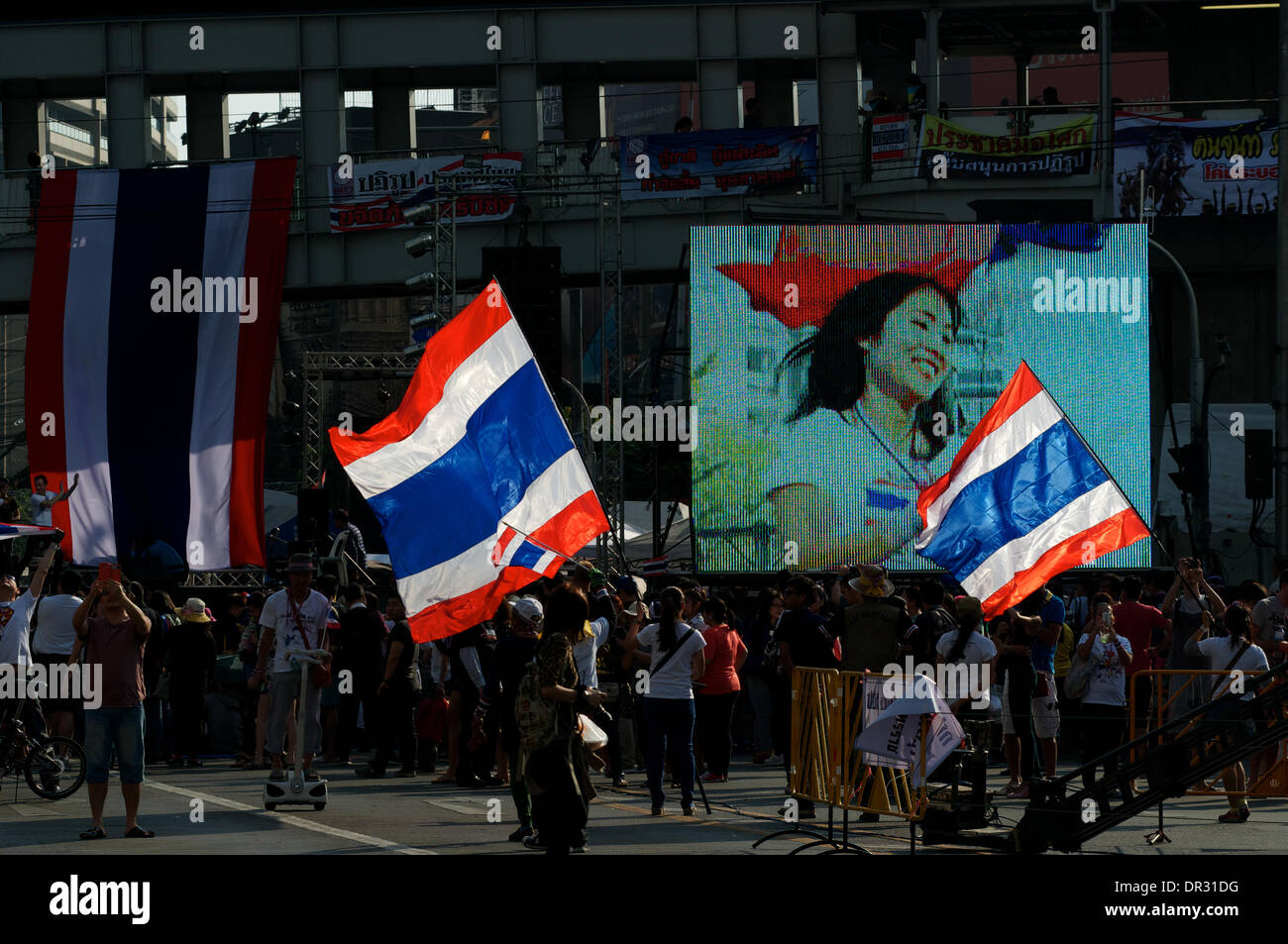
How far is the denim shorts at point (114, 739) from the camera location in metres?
12.2

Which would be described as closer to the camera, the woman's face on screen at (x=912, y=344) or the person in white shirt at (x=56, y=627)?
the person in white shirt at (x=56, y=627)

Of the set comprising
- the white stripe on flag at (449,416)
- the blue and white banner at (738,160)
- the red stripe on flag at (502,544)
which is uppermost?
the blue and white banner at (738,160)

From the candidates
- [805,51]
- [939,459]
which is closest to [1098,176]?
[805,51]

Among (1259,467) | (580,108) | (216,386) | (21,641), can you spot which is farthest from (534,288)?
(580,108)

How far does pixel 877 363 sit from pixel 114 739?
15.5m

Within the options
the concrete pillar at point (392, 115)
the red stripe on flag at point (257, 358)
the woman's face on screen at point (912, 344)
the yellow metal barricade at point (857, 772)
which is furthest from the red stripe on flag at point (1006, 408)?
the concrete pillar at point (392, 115)

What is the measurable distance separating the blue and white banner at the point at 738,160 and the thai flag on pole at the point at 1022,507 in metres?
18.6

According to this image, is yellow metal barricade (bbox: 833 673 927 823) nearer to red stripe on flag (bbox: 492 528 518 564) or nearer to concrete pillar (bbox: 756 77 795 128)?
red stripe on flag (bbox: 492 528 518 564)

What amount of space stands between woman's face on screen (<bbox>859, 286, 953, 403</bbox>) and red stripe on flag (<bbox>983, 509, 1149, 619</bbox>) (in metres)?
12.1

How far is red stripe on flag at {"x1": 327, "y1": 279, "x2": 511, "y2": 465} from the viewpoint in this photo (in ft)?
43.8

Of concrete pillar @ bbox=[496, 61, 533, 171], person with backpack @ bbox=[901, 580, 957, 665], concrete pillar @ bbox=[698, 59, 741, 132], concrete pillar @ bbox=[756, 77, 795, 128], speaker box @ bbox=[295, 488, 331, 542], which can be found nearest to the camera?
person with backpack @ bbox=[901, 580, 957, 665]

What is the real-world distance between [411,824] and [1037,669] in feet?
18.0

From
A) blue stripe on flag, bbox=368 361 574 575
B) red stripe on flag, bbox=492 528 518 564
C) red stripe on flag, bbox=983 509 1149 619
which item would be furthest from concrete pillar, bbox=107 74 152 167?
red stripe on flag, bbox=983 509 1149 619

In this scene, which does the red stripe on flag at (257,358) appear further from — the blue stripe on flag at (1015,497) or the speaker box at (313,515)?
the blue stripe on flag at (1015,497)
